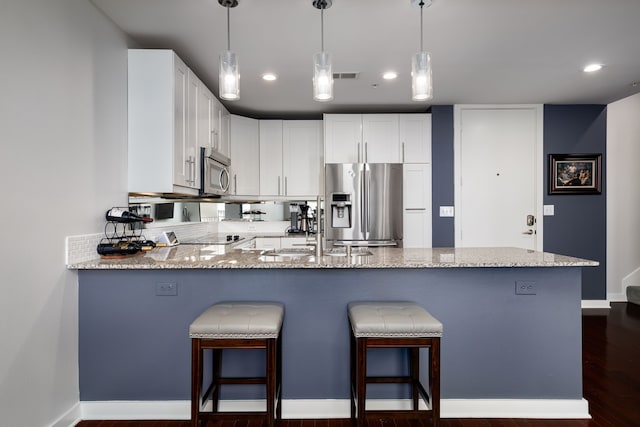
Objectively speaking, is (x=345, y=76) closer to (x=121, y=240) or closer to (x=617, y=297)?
(x=121, y=240)

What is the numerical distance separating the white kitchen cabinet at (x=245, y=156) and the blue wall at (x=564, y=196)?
83.5 inches

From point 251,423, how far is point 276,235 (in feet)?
9.13

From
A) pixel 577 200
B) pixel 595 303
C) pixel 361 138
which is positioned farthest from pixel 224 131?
pixel 595 303

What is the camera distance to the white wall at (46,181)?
62.2 inches

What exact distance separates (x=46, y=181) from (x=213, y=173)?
154cm

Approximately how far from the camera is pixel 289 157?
4.52 meters

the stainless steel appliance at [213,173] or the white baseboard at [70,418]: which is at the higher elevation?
the stainless steel appliance at [213,173]

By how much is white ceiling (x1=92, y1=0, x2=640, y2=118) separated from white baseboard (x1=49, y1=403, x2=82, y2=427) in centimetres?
230

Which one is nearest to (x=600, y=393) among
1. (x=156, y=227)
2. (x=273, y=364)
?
(x=273, y=364)

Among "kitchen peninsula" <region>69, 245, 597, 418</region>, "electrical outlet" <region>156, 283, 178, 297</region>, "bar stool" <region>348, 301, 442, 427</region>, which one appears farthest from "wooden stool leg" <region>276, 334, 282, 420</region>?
"electrical outlet" <region>156, 283, 178, 297</region>

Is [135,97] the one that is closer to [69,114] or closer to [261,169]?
[69,114]

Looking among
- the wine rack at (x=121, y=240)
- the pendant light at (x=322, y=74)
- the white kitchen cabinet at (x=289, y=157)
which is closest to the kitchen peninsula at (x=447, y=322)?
the wine rack at (x=121, y=240)

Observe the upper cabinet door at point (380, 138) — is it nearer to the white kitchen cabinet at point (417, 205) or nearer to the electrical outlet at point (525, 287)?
the white kitchen cabinet at point (417, 205)

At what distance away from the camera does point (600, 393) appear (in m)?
2.31
